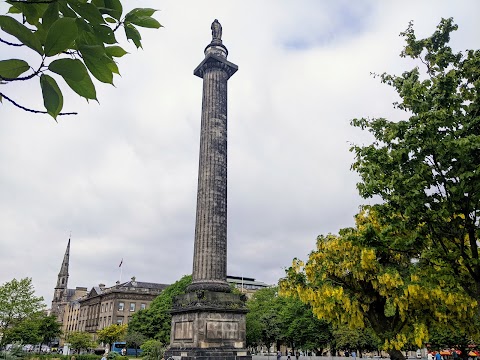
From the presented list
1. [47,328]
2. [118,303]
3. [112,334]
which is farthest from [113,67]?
[118,303]

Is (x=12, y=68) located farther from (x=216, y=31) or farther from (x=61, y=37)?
(x=216, y=31)

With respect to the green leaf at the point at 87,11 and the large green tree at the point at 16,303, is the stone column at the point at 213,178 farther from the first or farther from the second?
the large green tree at the point at 16,303

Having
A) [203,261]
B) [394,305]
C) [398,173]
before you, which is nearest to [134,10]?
[398,173]

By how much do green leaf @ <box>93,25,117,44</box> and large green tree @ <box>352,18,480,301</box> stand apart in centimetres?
902

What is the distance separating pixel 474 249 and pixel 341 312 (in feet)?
18.7

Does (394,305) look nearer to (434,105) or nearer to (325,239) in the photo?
(325,239)

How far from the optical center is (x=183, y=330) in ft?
79.8

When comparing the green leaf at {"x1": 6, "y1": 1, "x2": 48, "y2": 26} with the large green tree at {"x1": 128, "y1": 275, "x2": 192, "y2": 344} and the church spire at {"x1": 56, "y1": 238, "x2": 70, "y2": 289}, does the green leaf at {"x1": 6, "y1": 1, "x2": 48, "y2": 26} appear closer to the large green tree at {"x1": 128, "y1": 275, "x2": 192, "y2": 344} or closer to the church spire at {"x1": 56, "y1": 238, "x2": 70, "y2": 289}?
the large green tree at {"x1": 128, "y1": 275, "x2": 192, "y2": 344}

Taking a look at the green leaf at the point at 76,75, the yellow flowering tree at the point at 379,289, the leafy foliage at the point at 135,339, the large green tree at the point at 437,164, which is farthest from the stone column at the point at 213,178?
the leafy foliage at the point at 135,339

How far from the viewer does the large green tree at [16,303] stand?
1890 inches

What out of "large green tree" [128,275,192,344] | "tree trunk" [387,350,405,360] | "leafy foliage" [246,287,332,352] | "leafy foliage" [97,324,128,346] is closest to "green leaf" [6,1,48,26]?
"tree trunk" [387,350,405,360]

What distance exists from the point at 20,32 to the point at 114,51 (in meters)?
0.58

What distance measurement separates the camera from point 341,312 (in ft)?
46.3

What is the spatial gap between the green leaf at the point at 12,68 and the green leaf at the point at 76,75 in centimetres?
15
